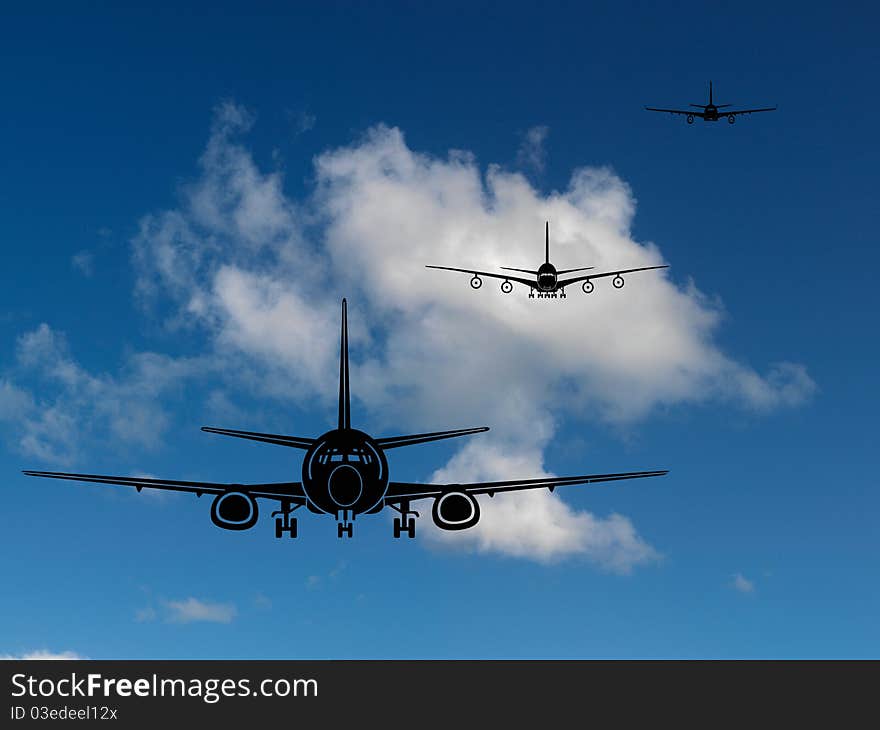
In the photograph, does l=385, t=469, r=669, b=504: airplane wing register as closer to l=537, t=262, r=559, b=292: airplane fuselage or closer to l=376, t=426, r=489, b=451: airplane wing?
l=376, t=426, r=489, b=451: airplane wing

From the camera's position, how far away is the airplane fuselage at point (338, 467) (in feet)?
238

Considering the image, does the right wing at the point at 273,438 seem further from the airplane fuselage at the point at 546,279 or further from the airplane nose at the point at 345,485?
the airplane fuselage at the point at 546,279

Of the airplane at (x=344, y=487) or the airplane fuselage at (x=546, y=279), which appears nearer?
the airplane at (x=344, y=487)

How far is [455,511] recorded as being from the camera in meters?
75.9

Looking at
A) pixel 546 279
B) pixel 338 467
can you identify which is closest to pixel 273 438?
pixel 338 467

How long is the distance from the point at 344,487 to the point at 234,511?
936cm

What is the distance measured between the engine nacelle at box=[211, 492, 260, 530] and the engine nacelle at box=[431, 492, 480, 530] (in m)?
13.3

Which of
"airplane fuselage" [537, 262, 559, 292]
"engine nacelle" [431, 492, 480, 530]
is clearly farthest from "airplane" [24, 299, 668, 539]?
"airplane fuselage" [537, 262, 559, 292]

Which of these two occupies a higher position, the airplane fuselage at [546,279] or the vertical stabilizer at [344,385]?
the airplane fuselage at [546,279]

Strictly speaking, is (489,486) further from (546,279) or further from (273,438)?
(546,279)

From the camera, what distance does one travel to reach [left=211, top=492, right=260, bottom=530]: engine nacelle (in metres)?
75.9

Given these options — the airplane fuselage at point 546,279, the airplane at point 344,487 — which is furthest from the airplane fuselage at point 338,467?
the airplane fuselage at point 546,279
